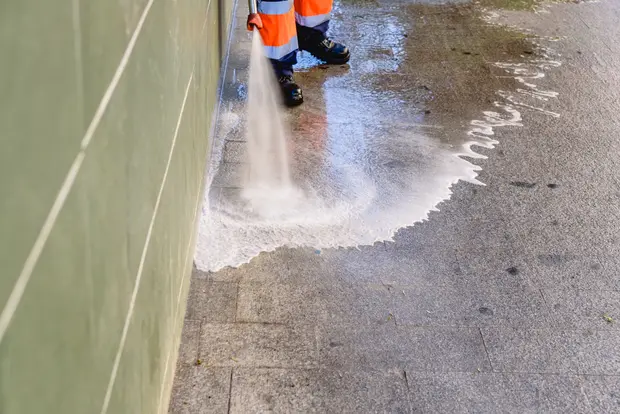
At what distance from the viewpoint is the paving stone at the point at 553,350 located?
96.6 inches

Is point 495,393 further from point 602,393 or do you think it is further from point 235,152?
point 235,152

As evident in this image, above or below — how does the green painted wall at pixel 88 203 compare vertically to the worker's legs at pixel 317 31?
above

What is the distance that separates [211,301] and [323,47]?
250cm

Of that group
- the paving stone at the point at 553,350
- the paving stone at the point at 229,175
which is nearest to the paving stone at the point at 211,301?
the paving stone at the point at 229,175

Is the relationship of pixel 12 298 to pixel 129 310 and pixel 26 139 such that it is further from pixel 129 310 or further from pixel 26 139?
pixel 129 310

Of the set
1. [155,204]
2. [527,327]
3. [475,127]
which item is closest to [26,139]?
[155,204]

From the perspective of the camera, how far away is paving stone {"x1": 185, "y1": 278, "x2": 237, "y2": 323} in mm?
2623

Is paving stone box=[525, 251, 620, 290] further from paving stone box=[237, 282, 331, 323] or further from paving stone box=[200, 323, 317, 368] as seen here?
paving stone box=[200, 323, 317, 368]

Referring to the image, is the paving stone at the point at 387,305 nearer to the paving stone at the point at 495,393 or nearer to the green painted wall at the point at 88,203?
the paving stone at the point at 495,393

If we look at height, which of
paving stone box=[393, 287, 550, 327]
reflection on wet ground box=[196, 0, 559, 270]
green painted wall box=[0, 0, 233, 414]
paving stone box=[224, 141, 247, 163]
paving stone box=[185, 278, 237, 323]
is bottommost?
paving stone box=[224, 141, 247, 163]

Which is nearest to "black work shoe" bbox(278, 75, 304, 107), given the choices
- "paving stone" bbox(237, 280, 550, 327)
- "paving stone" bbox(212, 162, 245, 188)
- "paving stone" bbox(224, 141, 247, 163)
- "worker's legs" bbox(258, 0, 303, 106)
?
"worker's legs" bbox(258, 0, 303, 106)

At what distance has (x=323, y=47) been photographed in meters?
4.70

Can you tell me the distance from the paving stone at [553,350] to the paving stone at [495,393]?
5 cm

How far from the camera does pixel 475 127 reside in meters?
4.06
